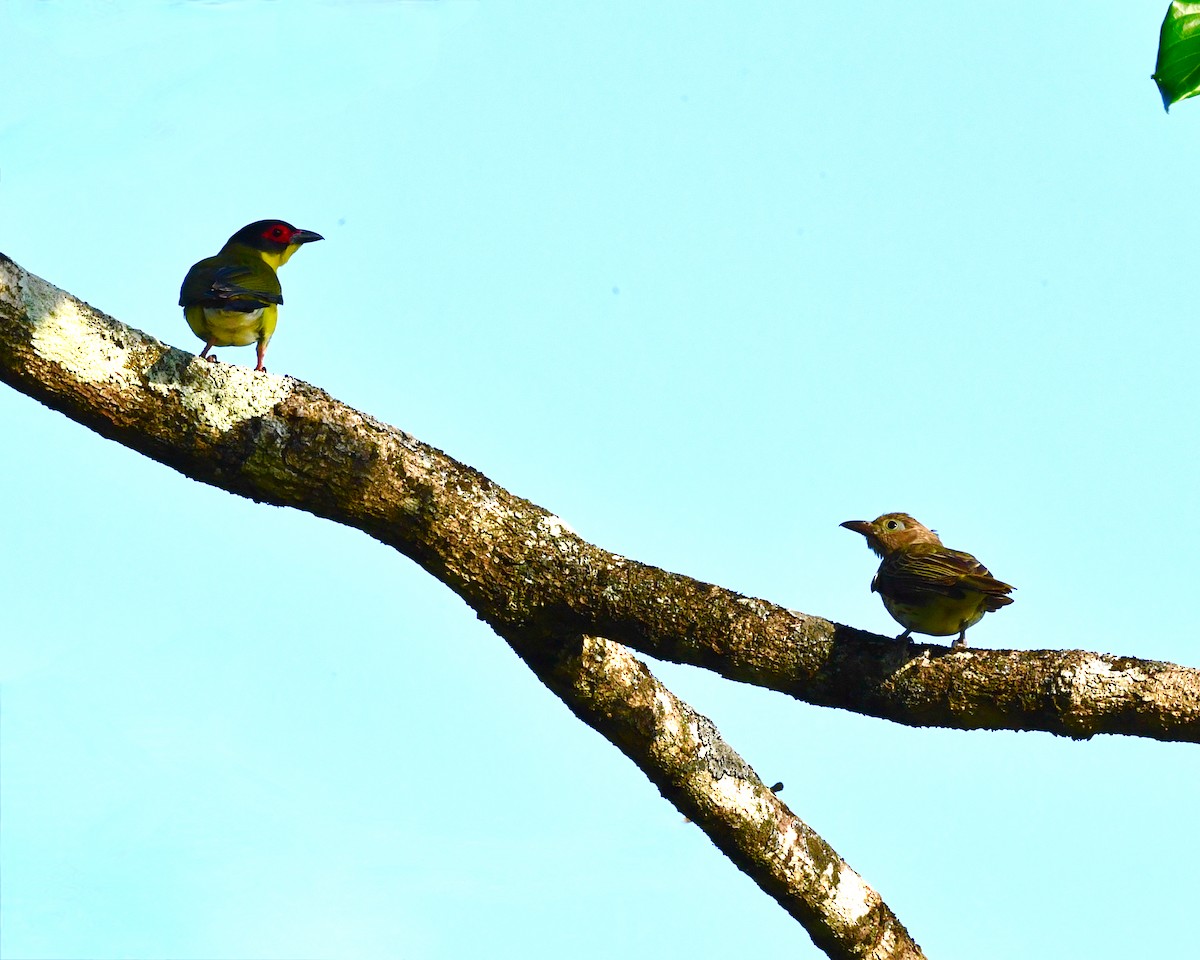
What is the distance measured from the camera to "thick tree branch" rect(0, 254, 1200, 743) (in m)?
3.17

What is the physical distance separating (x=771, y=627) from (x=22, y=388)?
213 cm

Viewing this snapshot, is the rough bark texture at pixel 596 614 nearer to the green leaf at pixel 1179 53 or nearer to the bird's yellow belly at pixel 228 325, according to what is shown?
the green leaf at pixel 1179 53

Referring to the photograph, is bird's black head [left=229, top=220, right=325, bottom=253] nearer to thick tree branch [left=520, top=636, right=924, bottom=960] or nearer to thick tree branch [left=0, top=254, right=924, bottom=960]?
thick tree branch [left=0, top=254, right=924, bottom=960]

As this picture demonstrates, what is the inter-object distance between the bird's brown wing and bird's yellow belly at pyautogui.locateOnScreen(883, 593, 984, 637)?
3cm

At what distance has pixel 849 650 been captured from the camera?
348 centimetres

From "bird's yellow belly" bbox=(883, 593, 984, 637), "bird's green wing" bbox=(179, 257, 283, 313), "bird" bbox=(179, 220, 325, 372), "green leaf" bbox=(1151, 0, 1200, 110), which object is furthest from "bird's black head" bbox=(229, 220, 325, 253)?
"green leaf" bbox=(1151, 0, 1200, 110)

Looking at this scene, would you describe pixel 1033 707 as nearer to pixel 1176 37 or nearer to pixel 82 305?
pixel 1176 37

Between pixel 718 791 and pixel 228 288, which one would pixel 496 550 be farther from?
pixel 228 288

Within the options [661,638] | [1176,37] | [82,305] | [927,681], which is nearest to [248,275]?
[82,305]

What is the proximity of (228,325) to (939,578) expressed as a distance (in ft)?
11.9

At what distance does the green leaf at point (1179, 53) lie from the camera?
2.71 meters

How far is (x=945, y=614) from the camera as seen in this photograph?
4523 mm

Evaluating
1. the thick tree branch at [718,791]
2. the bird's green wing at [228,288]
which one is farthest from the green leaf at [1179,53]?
the bird's green wing at [228,288]

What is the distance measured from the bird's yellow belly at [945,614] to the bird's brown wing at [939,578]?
3 centimetres
